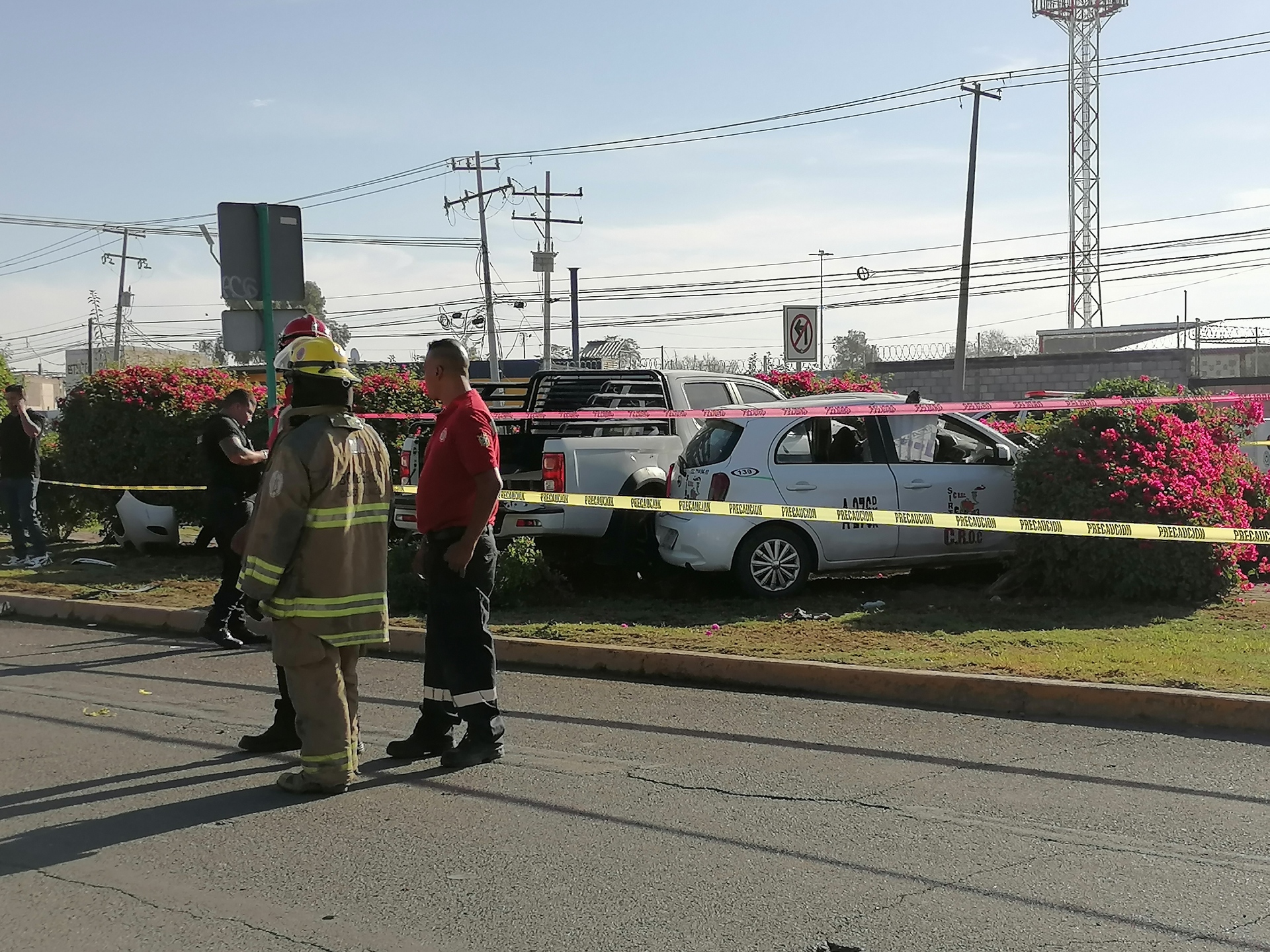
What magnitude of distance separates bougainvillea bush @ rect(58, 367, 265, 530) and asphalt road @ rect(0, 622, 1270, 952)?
7.62 meters

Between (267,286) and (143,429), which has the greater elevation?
(267,286)

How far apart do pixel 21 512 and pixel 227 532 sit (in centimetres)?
599

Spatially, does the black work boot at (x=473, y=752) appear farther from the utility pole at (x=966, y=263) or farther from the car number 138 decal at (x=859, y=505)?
the utility pole at (x=966, y=263)

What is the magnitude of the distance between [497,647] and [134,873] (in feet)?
14.2

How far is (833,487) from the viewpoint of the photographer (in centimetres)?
1093

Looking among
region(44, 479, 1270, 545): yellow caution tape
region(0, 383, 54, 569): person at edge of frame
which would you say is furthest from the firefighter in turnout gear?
region(0, 383, 54, 569): person at edge of frame

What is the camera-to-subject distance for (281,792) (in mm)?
5758

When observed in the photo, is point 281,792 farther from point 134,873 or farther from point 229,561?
point 229,561

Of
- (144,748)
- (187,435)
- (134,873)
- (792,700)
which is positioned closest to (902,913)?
(134,873)

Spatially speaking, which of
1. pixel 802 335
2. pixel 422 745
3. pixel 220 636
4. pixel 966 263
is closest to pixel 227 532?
pixel 220 636

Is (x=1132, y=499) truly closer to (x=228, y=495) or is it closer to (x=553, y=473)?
Answer: (x=553, y=473)

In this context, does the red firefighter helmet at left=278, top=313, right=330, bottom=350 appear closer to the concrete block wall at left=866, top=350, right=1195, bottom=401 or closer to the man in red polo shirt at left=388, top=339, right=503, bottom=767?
the man in red polo shirt at left=388, top=339, right=503, bottom=767

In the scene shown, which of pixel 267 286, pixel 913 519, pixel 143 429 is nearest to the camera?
pixel 913 519

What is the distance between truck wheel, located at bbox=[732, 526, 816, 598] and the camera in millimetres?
10656
